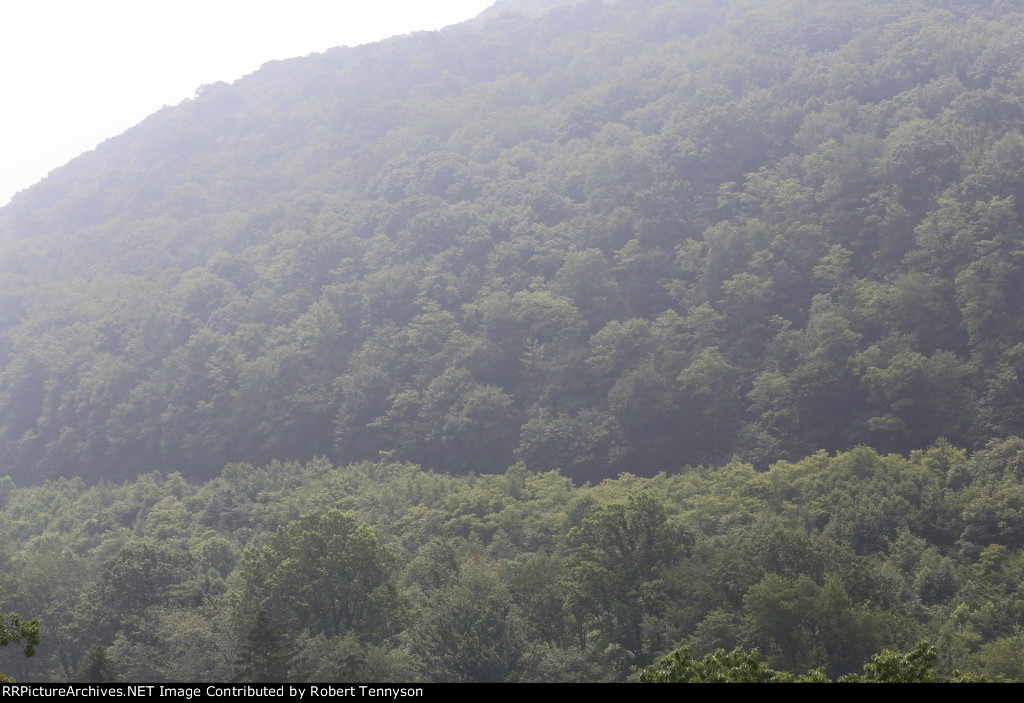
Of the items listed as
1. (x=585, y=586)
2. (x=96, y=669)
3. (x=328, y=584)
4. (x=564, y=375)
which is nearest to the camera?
(x=96, y=669)

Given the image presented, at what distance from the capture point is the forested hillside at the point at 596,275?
66.0 meters

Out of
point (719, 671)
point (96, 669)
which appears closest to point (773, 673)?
point (719, 671)

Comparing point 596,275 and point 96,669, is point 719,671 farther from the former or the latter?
point 596,275

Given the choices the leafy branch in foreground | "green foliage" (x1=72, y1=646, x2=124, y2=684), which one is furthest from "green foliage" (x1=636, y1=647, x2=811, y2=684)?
"green foliage" (x1=72, y1=646, x2=124, y2=684)

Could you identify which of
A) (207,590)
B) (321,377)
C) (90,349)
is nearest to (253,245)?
(90,349)

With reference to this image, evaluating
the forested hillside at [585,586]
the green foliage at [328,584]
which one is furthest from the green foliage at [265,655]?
the green foliage at [328,584]

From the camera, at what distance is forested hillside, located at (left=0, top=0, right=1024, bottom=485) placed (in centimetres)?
6600

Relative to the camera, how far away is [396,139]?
124375mm

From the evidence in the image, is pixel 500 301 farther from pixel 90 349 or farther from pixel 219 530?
pixel 90 349

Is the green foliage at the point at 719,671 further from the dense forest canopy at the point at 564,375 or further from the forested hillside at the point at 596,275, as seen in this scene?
the forested hillside at the point at 596,275

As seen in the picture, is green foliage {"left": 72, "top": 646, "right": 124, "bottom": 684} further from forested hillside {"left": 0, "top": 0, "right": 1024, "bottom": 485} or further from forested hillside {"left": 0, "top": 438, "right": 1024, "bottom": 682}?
forested hillside {"left": 0, "top": 0, "right": 1024, "bottom": 485}

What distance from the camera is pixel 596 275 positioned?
84188mm

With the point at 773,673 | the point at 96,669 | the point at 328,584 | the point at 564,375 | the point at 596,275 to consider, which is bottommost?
the point at 564,375
